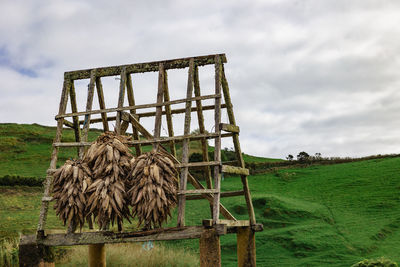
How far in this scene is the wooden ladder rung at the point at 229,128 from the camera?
944 cm

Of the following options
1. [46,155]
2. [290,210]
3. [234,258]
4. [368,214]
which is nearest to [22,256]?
[234,258]

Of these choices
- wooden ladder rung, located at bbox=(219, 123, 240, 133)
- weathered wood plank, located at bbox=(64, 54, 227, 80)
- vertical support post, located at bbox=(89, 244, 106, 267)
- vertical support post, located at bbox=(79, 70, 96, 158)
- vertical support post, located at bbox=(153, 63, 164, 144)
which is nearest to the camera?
wooden ladder rung, located at bbox=(219, 123, 240, 133)

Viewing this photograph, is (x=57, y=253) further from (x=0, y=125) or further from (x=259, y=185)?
(x=0, y=125)

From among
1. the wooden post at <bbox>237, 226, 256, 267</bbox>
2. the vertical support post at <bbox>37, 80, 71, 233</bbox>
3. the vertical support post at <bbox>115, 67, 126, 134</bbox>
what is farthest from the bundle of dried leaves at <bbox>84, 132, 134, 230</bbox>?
the wooden post at <bbox>237, 226, 256, 267</bbox>

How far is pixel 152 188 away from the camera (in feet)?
28.0

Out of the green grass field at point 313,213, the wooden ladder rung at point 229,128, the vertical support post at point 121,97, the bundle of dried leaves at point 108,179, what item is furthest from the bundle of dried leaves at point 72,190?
the green grass field at point 313,213

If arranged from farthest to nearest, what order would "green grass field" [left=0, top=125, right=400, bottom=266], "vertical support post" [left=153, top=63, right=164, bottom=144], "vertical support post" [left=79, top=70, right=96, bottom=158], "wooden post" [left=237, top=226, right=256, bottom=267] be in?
"green grass field" [left=0, top=125, right=400, bottom=266], "wooden post" [left=237, top=226, right=256, bottom=267], "vertical support post" [left=79, top=70, right=96, bottom=158], "vertical support post" [left=153, top=63, right=164, bottom=144]

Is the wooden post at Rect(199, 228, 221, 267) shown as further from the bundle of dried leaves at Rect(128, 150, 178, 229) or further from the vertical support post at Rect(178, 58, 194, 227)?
the bundle of dried leaves at Rect(128, 150, 178, 229)

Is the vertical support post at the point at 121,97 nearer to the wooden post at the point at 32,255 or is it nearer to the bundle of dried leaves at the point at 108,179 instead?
the bundle of dried leaves at the point at 108,179

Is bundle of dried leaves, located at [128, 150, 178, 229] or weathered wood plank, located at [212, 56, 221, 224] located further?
weathered wood plank, located at [212, 56, 221, 224]

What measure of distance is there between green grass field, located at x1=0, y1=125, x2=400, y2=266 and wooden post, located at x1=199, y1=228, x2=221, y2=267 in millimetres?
7393

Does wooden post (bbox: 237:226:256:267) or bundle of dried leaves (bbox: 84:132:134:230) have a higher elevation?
bundle of dried leaves (bbox: 84:132:134:230)

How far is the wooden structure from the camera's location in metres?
8.69

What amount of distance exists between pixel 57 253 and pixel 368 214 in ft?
45.9
